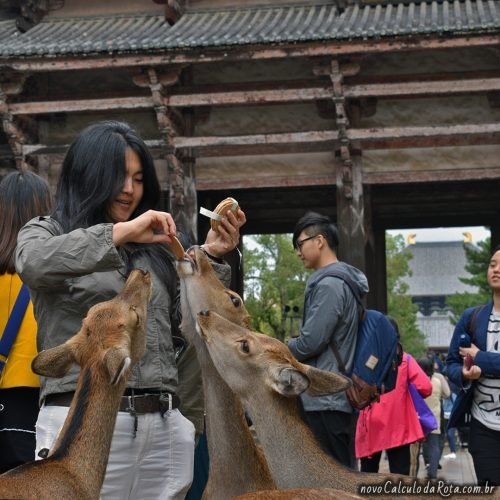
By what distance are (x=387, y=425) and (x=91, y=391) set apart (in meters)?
4.69

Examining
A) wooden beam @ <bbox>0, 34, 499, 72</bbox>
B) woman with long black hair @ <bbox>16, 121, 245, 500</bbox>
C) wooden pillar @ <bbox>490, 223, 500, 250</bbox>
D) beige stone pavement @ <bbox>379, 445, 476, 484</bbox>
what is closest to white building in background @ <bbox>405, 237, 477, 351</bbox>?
wooden pillar @ <bbox>490, 223, 500, 250</bbox>

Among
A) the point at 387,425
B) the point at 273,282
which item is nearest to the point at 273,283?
the point at 273,282

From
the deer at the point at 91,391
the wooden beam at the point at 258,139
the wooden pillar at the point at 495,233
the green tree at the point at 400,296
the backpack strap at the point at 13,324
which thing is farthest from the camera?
the green tree at the point at 400,296

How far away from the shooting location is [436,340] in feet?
204

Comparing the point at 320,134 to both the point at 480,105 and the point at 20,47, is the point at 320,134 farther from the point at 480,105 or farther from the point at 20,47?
the point at 20,47

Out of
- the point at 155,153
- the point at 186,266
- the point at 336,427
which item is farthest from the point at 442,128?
the point at 186,266

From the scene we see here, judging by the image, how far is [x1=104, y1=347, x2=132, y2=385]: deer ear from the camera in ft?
10.0

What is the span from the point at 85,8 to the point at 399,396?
10043 millimetres

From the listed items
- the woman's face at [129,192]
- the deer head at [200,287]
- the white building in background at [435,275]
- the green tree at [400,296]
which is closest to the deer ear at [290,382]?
the deer head at [200,287]

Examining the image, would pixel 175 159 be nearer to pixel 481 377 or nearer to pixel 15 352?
pixel 481 377

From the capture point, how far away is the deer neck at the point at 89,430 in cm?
307

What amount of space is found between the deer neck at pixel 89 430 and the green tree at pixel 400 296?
1516 inches

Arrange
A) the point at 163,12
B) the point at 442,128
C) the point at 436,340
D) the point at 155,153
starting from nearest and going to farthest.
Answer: the point at 442,128 → the point at 155,153 → the point at 163,12 → the point at 436,340

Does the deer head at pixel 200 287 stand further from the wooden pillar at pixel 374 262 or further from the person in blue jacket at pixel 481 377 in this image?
the wooden pillar at pixel 374 262
